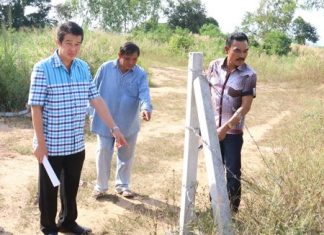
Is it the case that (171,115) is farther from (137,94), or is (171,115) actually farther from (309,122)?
(137,94)

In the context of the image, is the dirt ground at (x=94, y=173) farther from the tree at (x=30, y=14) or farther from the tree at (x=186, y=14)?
the tree at (x=186, y=14)

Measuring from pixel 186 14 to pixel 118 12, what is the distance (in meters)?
7.13

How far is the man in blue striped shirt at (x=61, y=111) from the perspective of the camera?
9.46 feet

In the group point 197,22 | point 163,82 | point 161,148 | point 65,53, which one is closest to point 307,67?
point 163,82

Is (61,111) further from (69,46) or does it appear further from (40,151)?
(69,46)

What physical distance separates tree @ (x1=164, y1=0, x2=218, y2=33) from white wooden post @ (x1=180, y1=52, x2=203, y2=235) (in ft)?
116

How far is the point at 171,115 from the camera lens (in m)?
8.85

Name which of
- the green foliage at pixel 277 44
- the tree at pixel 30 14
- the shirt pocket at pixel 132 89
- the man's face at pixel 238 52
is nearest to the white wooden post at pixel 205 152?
the man's face at pixel 238 52

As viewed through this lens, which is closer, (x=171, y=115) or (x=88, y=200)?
(x=88, y=200)

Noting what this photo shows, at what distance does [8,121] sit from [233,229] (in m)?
5.46

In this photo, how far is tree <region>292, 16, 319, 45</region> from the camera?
36500 millimetres

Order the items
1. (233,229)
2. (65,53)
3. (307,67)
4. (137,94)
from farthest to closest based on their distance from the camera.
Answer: (307,67), (137,94), (65,53), (233,229)

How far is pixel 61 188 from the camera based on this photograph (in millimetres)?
3363

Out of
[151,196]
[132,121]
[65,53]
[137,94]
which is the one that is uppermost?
[65,53]
